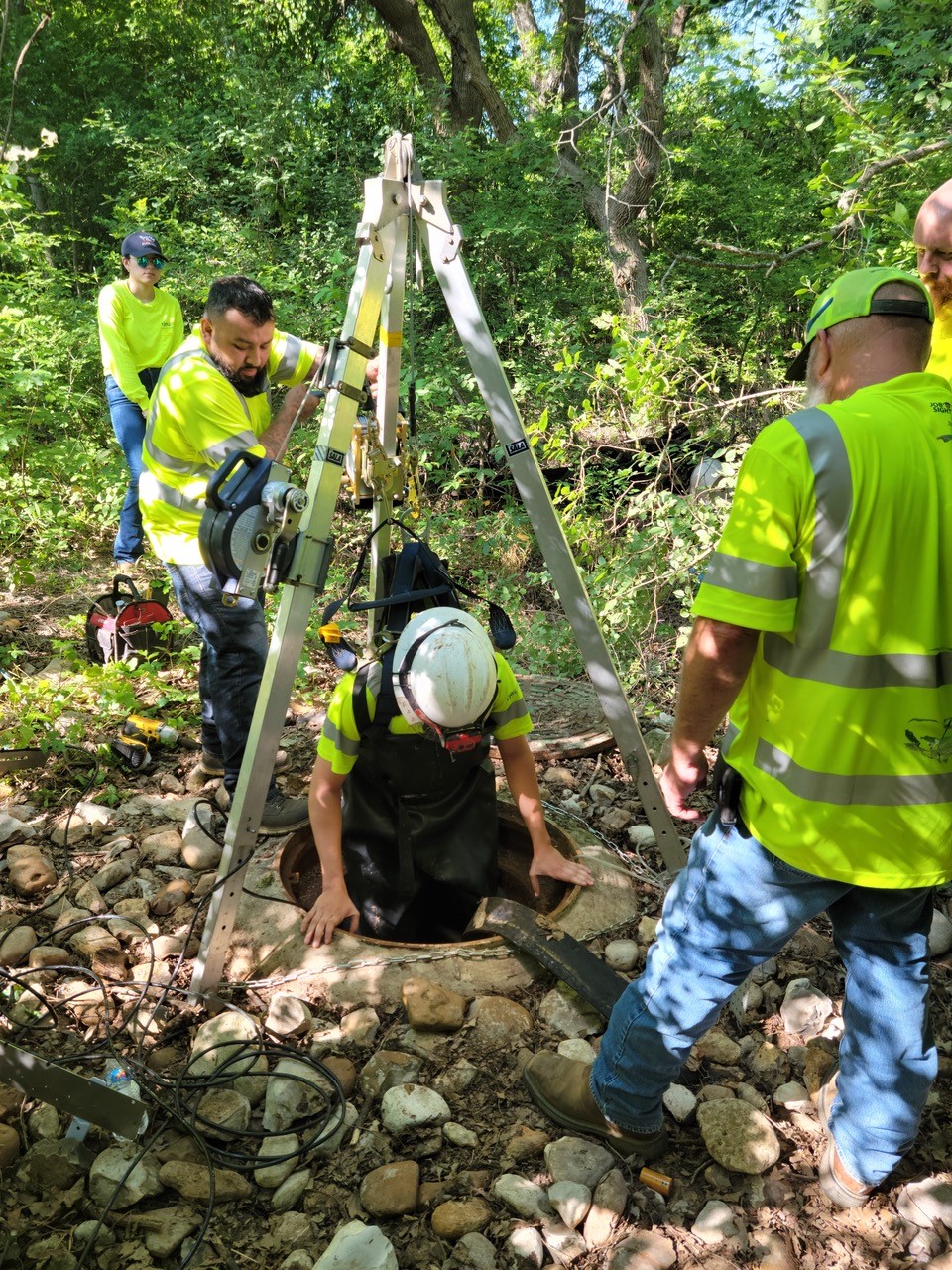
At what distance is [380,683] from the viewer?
264 cm

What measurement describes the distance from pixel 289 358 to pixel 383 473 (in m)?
0.94

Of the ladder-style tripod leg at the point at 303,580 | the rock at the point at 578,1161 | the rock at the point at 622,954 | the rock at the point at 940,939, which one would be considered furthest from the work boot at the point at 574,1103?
the rock at the point at 940,939

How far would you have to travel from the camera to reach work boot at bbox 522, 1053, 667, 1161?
1.97 metres

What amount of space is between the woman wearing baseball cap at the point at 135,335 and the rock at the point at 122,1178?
3.99 m

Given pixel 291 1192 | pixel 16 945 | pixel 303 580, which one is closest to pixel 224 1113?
pixel 291 1192

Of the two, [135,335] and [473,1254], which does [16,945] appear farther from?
[135,335]

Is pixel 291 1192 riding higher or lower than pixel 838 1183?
lower

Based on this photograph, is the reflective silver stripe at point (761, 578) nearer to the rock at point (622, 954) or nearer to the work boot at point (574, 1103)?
the work boot at point (574, 1103)

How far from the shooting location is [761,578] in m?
1.47

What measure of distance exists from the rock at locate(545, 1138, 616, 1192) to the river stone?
0.83 ft

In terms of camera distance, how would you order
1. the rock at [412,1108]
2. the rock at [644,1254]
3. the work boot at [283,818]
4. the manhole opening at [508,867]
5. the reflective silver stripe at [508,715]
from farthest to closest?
the work boot at [283,818], the manhole opening at [508,867], the reflective silver stripe at [508,715], the rock at [412,1108], the rock at [644,1254]

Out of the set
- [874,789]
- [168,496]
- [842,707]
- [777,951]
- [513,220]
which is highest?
[513,220]

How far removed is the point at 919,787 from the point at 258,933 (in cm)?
202

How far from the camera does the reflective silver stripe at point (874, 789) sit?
1523 mm
